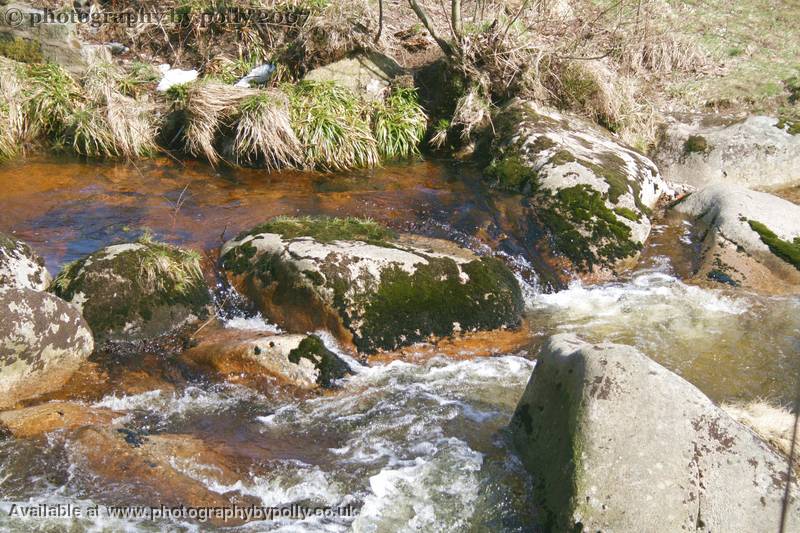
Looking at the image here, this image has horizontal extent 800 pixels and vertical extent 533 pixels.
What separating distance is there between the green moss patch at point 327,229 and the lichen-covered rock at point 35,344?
1987 millimetres

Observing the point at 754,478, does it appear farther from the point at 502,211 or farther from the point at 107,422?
the point at 502,211

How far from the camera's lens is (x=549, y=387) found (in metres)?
4.59

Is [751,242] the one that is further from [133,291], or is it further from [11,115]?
[11,115]

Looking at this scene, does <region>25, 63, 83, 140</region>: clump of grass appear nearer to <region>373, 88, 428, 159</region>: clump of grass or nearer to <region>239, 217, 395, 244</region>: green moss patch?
<region>373, 88, 428, 159</region>: clump of grass

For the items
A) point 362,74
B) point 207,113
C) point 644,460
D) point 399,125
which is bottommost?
point 644,460

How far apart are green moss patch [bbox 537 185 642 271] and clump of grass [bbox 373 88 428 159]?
2629mm

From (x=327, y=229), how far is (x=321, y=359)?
1630 millimetres

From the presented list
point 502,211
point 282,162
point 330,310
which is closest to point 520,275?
point 502,211

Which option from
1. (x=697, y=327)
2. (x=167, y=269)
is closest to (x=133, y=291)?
(x=167, y=269)

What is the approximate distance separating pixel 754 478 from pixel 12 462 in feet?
13.8

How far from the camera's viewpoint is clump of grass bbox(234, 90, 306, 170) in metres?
9.18

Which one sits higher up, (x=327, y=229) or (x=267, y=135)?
(x=267, y=135)

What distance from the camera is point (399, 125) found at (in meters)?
10.0

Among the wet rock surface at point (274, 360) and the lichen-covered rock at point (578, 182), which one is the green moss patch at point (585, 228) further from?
the wet rock surface at point (274, 360)
